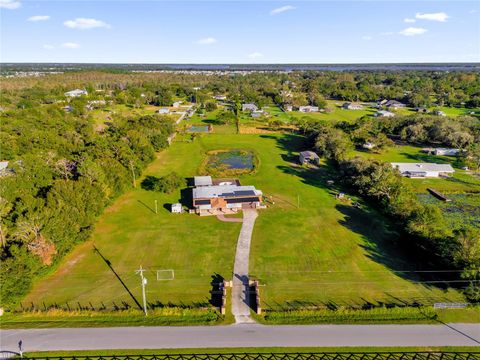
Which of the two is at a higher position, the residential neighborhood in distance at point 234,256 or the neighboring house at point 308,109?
the neighboring house at point 308,109

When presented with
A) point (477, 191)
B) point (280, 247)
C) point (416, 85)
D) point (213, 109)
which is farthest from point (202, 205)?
point (416, 85)

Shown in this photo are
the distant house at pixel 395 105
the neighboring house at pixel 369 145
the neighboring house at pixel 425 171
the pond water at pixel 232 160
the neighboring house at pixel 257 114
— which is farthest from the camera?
the distant house at pixel 395 105

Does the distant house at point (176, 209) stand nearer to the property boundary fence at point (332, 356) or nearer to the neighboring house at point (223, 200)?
the neighboring house at point (223, 200)

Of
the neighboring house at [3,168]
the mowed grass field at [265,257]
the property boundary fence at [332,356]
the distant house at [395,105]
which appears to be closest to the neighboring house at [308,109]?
the distant house at [395,105]

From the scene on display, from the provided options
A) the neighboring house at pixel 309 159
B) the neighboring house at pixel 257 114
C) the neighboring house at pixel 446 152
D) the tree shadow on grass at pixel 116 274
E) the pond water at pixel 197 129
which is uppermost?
the neighboring house at pixel 257 114

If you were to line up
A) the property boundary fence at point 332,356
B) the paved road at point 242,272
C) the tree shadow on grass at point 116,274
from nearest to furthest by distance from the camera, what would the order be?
the property boundary fence at point 332,356
the paved road at point 242,272
the tree shadow on grass at point 116,274

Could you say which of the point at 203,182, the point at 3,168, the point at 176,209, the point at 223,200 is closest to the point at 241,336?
the point at 223,200
